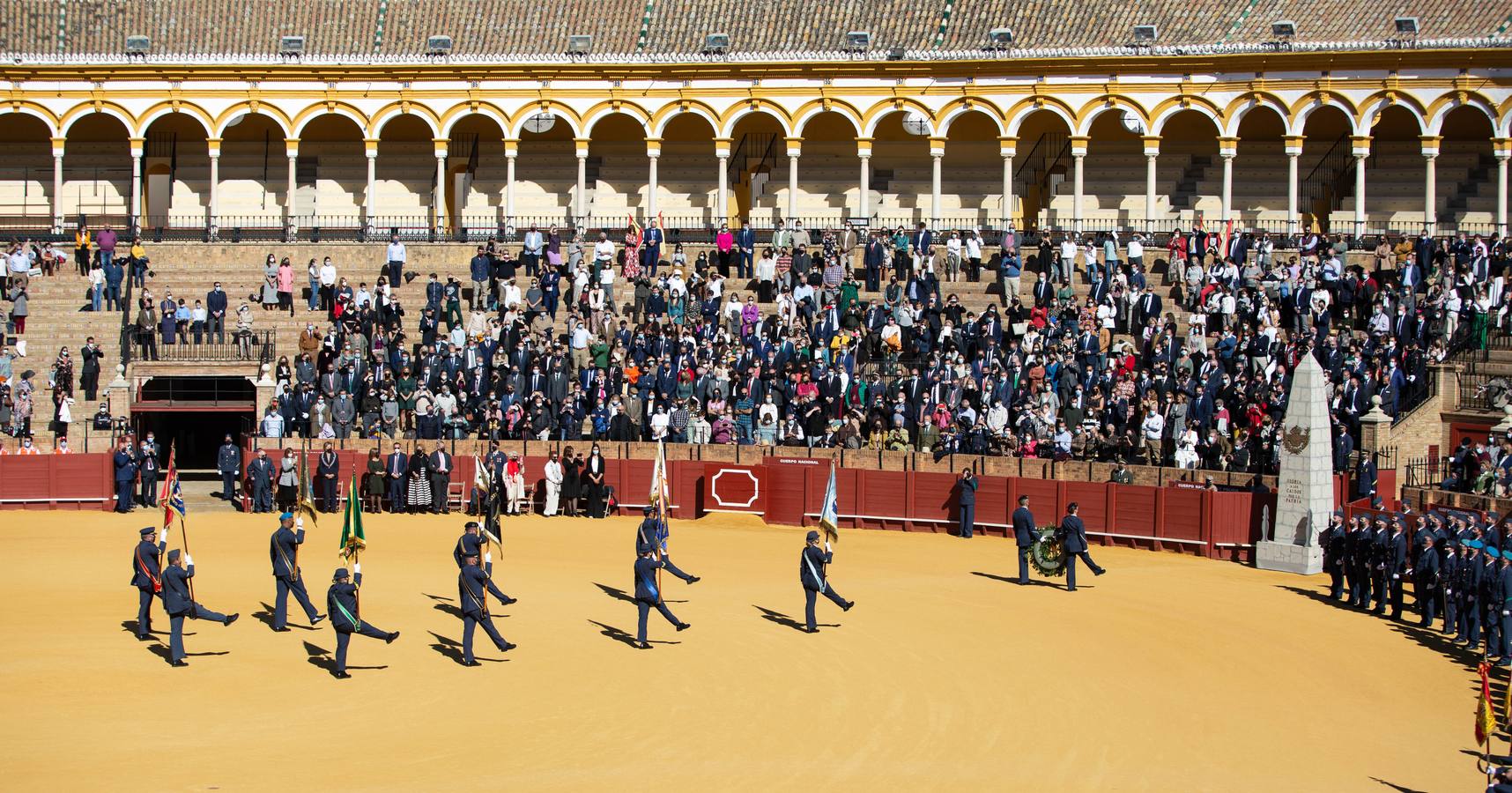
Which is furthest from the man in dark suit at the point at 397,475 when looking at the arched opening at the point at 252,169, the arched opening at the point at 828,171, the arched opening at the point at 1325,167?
the arched opening at the point at 1325,167

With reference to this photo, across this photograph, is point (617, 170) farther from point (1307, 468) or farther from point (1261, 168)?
point (1307, 468)

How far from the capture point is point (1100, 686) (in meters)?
22.1

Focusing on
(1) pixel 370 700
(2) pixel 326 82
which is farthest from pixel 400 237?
(1) pixel 370 700

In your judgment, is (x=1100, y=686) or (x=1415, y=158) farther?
(x=1415, y=158)

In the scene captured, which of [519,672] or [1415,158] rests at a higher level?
[1415,158]

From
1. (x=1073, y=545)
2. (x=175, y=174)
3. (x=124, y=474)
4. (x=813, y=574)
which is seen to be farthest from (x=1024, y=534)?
(x=175, y=174)

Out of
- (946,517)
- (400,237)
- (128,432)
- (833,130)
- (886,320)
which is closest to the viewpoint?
(946,517)

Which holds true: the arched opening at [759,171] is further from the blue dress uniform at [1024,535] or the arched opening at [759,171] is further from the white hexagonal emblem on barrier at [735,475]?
the blue dress uniform at [1024,535]

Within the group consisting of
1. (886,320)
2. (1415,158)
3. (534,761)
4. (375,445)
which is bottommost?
(534,761)

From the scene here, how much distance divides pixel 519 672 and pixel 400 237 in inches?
1113

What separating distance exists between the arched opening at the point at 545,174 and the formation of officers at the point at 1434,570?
28.2 meters

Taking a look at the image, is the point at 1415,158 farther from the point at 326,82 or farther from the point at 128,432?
the point at 128,432

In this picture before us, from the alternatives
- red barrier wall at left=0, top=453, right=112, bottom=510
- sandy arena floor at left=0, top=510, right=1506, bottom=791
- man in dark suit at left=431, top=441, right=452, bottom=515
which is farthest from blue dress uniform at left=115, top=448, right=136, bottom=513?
man in dark suit at left=431, top=441, right=452, bottom=515

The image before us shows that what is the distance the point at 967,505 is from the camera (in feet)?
112
